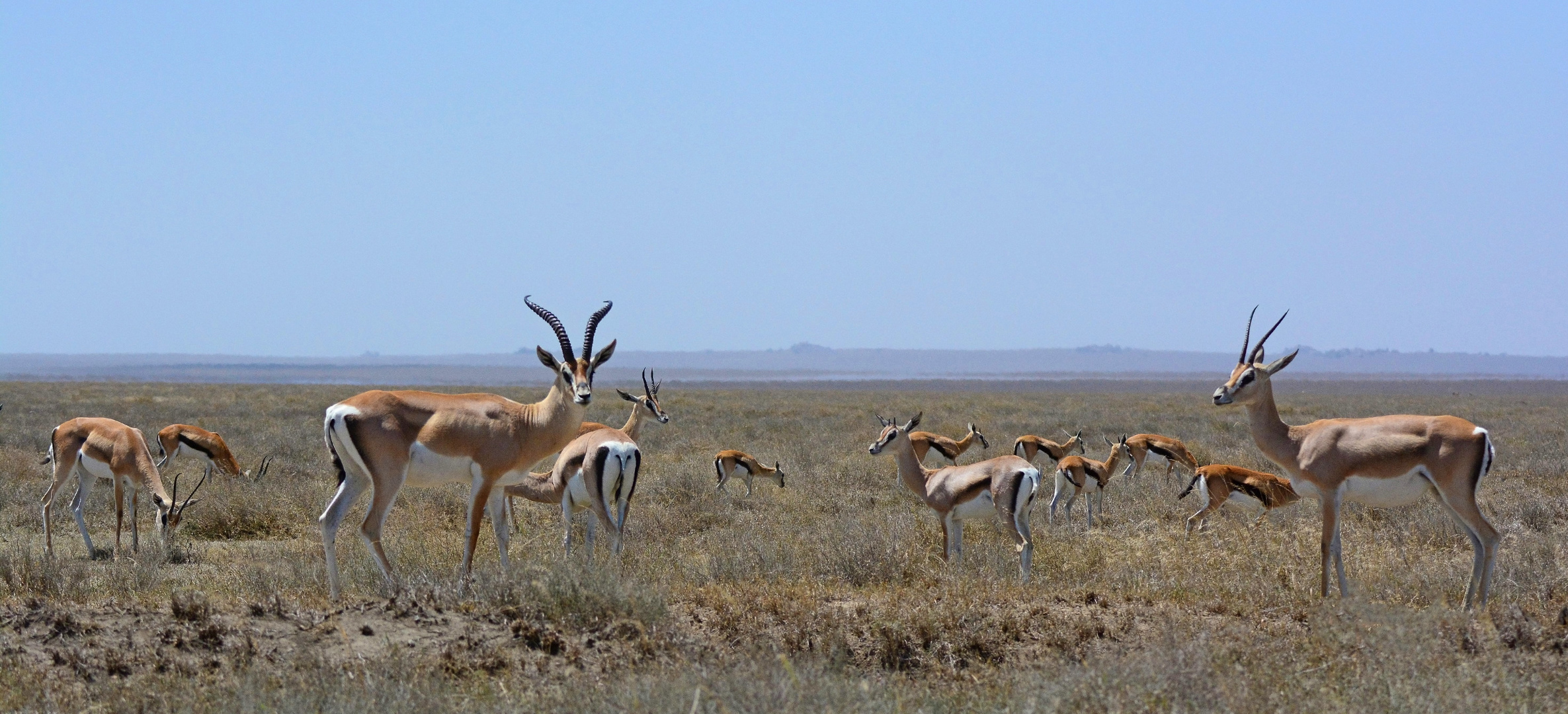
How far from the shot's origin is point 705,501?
1554 centimetres

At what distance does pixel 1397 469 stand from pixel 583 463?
694 cm

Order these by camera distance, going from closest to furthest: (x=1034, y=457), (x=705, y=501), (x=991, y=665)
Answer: (x=991, y=665)
(x=705, y=501)
(x=1034, y=457)

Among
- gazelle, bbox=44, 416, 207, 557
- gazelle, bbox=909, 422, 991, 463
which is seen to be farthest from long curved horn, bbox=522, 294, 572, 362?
gazelle, bbox=909, 422, 991, 463

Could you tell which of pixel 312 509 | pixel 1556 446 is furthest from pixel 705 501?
pixel 1556 446

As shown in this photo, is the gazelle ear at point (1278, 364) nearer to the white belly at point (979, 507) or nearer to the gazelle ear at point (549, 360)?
the white belly at point (979, 507)

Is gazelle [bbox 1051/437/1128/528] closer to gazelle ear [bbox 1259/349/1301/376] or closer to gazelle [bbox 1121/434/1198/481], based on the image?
gazelle [bbox 1121/434/1198/481]

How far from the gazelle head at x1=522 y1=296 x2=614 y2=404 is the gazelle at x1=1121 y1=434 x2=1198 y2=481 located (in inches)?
416

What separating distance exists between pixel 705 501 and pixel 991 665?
884 cm

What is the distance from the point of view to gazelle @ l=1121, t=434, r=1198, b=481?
17.6m

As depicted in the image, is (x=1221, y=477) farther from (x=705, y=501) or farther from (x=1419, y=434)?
(x=705, y=501)

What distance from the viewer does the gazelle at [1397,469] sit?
27.9 ft

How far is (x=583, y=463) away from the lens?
10.8 m

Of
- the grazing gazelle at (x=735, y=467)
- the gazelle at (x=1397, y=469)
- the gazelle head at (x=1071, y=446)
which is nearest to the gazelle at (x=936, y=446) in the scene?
the gazelle head at (x=1071, y=446)

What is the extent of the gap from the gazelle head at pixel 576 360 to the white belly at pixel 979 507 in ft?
12.0
